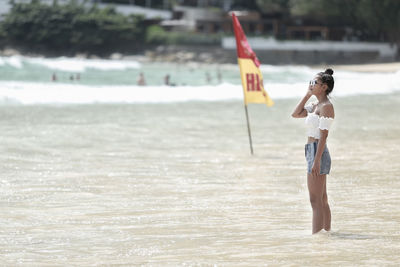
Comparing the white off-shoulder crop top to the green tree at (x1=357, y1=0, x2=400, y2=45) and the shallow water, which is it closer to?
the shallow water

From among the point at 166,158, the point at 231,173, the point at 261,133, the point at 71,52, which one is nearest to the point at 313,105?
the point at 231,173

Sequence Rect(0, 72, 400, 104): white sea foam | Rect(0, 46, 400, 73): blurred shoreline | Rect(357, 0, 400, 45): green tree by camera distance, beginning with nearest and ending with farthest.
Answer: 1. Rect(0, 72, 400, 104): white sea foam
2. Rect(357, 0, 400, 45): green tree
3. Rect(0, 46, 400, 73): blurred shoreline

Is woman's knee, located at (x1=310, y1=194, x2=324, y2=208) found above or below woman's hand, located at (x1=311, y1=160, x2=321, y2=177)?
below

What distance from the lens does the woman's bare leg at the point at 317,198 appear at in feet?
23.4

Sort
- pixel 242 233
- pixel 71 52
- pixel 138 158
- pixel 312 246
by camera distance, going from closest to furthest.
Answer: pixel 312 246 → pixel 242 233 → pixel 138 158 → pixel 71 52

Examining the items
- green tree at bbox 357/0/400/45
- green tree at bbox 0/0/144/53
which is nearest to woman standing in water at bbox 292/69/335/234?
green tree at bbox 357/0/400/45

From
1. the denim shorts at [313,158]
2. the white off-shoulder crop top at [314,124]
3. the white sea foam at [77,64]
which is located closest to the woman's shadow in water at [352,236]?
the denim shorts at [313,158]

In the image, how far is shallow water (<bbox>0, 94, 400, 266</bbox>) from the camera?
6855 mm

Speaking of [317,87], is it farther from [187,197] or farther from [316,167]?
[187,197]

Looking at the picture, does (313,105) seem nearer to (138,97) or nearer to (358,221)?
(358,221)

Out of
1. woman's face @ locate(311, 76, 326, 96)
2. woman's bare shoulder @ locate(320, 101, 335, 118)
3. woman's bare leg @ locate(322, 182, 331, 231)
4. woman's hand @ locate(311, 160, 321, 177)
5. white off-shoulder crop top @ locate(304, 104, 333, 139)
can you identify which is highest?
woman's face @ locate(311, 76, 326, 96)

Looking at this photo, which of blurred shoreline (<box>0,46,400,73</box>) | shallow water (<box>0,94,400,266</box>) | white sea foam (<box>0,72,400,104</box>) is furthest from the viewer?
blurred shoreline (<box>0,46,400,73</box>)

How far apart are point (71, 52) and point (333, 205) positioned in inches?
3867

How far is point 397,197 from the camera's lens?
9.34m
